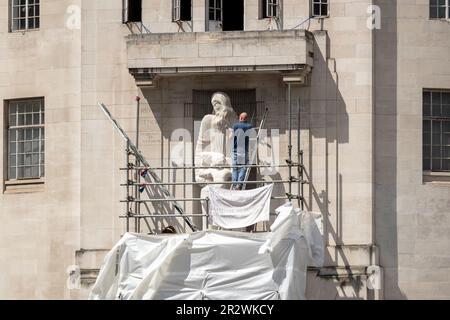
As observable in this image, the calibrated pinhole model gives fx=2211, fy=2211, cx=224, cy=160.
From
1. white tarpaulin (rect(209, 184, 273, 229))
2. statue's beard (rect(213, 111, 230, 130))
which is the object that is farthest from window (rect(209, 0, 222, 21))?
white tarpaulin (rect(209, 184, 273, 229))

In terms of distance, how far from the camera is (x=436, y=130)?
54.6 m

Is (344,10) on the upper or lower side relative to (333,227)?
upper

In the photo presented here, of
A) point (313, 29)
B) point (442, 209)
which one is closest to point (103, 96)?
point (313, 29)

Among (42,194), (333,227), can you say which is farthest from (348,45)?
(42,194)

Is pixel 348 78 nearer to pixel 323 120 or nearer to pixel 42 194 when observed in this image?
pixel 323 120

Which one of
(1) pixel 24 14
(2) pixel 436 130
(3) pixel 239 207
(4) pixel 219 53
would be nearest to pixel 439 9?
(2) pixel 436 130

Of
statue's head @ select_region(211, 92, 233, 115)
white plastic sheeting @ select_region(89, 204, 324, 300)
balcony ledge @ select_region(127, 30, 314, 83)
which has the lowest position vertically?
white plastic sheeting @ select_region(89, 204, 324, 300)

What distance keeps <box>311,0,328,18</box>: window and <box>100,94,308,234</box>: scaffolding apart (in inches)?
88.5

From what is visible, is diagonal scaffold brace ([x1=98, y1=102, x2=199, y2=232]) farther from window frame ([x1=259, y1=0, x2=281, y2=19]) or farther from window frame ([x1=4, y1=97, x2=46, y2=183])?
window frame ([x1=259, y1=0, x2=281, y2=19])

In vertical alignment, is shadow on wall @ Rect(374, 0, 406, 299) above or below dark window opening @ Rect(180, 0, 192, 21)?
below

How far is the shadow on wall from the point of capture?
53625 millimetres

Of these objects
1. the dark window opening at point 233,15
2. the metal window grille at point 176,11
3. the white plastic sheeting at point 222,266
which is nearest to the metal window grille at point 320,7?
the dark window opening at point 233,15

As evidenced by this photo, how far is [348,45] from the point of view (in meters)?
53.7

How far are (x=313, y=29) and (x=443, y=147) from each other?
14.5 ft
